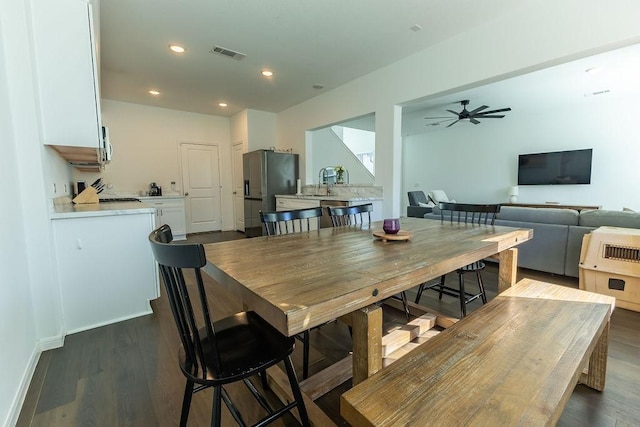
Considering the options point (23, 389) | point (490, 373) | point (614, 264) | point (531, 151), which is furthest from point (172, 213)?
point (531, 151)

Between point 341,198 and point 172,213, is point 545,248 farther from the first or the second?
point 172,213

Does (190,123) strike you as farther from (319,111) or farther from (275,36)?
(275,36)

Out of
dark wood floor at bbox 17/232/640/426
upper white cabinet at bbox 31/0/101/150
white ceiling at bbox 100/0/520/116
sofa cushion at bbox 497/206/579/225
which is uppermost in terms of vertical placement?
white ceiling at bbox 100/0/520/116

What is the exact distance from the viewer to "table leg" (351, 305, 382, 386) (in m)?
1.03

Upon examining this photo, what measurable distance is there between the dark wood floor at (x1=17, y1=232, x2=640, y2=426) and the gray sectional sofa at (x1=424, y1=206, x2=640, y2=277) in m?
0.88

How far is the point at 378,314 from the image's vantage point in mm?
1038

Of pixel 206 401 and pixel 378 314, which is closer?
pixel 378 314

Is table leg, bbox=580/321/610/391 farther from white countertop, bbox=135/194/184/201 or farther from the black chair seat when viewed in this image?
white countertop, bbox=135/194/184/201

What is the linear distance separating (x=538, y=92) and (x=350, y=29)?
409cm

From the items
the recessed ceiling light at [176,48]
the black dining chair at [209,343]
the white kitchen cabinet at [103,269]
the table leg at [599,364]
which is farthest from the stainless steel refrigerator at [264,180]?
the table leg at [599,364]

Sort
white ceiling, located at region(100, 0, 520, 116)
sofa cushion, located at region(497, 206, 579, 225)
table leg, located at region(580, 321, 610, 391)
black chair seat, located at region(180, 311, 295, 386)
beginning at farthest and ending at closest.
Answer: sofa cushion, located at region(497, 206, 579, 225), white ceiling, located at region(100, 0, 520, 116), table leg, located at region(580, 321, 610, 391), black chair seat, located at region(180, 311, 295, 386)

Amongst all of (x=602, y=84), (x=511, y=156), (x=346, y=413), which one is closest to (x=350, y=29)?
(x=346, y=413)

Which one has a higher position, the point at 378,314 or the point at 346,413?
the point at 378,314

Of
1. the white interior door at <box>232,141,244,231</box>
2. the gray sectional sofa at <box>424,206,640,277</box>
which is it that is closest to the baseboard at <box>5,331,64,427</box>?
the gray sectional sofa at <box>424,206,640,277</box>
